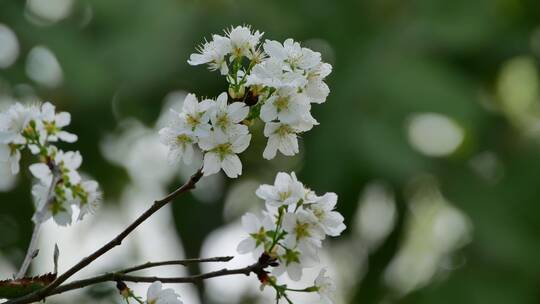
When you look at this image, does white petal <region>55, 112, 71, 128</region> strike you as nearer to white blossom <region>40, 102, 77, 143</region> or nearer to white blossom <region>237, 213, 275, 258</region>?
white blossom <region>40, 102, 77, 143</region>

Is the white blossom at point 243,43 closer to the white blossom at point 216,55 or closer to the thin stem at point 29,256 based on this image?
the white blossom at point 216,55

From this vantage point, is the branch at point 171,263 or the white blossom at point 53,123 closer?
the branch at point 171,263

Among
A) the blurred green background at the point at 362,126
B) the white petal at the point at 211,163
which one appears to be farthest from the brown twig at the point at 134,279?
the blurred green background at the point at 362,126

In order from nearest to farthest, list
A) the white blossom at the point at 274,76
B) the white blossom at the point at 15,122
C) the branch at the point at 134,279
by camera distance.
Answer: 1. the branch at the point at 134,279
2. the white blossom at the point at 274,76
3. the white blossom at the point at 15,122

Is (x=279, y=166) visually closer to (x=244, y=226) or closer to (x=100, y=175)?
(x=100, y=175)

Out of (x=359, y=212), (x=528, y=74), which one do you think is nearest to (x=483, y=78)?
(x=528, y=74)

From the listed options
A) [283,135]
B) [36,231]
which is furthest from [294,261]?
[36,231]

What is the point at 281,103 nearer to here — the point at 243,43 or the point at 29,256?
the point at 243,43
